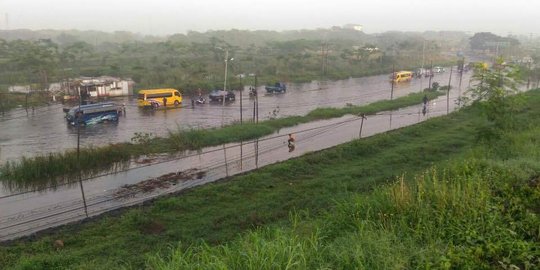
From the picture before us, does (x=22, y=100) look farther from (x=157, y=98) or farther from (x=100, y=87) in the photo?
(x=157, y=98)

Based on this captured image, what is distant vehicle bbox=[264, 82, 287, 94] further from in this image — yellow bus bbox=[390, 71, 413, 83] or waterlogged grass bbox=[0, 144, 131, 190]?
waterlogged grass bbox=[0, 144, 131, 190]

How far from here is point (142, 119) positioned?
23.3 metres

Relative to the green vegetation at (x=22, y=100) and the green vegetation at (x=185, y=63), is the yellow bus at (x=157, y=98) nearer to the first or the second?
the green vegetation at (x=185, y=63)

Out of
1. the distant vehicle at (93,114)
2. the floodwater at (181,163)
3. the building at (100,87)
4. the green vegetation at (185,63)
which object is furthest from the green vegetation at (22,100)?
the floodwater at (181,163)

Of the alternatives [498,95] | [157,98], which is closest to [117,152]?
[498,95]

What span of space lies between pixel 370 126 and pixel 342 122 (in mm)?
1694

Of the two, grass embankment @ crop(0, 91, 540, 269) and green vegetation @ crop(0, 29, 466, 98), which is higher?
green vegetation @ crop(0, 29, 466, 98)

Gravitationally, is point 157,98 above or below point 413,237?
below

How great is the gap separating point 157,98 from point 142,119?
146 inches

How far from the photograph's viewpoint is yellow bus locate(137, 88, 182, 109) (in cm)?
2642

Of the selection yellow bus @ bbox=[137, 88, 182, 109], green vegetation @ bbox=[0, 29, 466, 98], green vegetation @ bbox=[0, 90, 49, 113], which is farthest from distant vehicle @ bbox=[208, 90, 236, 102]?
green vegetation @ bbox=[0, 90, 49, 113]

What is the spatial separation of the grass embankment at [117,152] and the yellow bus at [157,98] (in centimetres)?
814

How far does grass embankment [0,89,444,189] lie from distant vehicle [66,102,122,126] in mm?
5129

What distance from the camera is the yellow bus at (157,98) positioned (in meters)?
26.4
